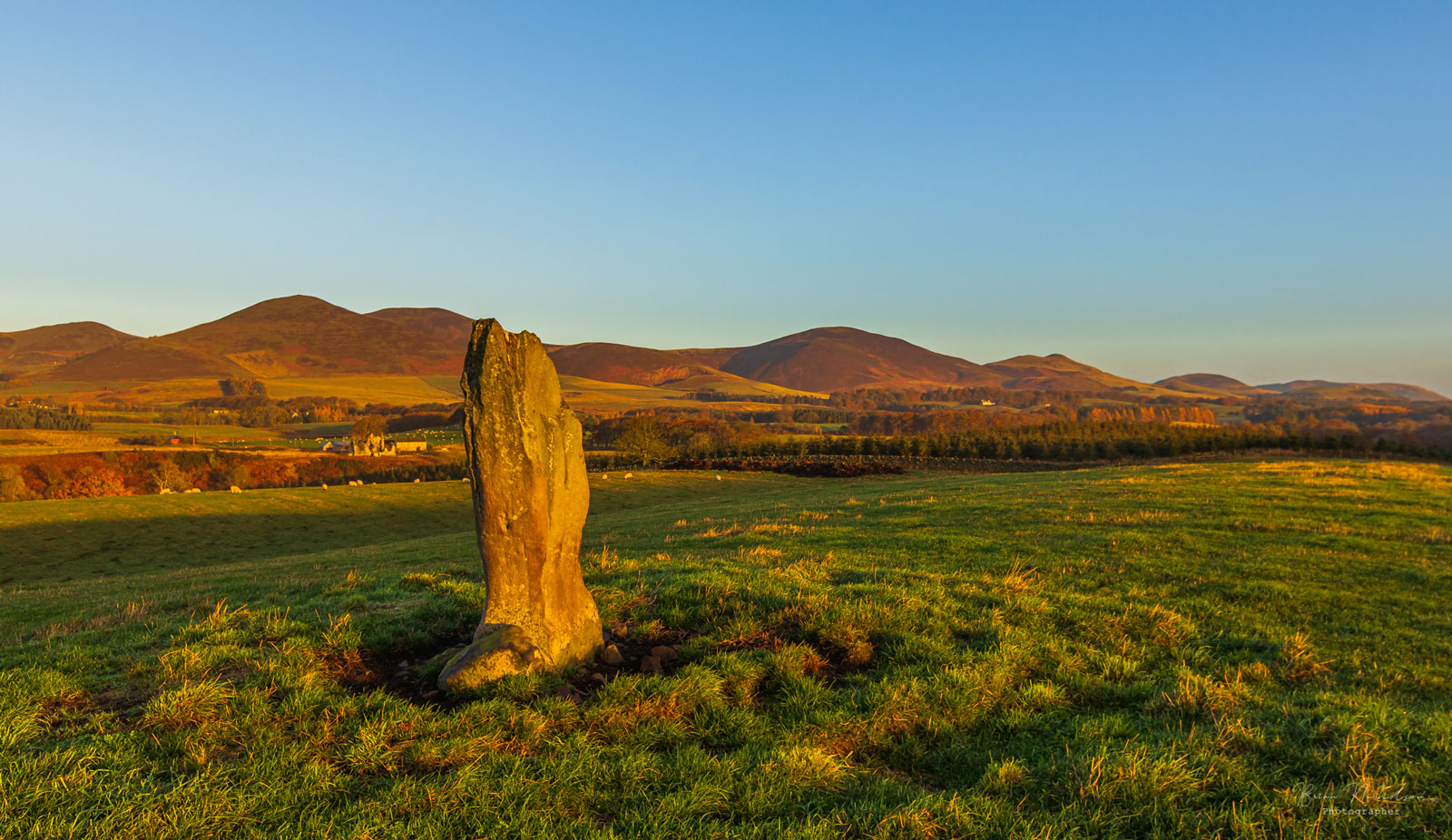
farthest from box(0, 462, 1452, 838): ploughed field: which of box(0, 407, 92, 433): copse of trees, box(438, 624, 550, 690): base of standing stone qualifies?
box(0, 407, 92, 433): copse of trees

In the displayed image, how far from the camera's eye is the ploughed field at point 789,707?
484 cm

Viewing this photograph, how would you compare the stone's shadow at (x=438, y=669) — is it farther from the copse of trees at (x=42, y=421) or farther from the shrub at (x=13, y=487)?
the copse of trees at (x=42, y=421)

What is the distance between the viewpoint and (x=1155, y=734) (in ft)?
20.2

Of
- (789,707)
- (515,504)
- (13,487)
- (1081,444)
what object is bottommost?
(13,487)

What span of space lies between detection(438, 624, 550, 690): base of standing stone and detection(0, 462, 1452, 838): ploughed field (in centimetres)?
24

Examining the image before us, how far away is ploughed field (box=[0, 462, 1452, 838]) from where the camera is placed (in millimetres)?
4836

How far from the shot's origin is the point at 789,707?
6723 mm

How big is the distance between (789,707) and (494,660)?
331 cm

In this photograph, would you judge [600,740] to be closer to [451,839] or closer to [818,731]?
[451,839]

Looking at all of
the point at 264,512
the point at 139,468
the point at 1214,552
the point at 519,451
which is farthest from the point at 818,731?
the point at 139,468

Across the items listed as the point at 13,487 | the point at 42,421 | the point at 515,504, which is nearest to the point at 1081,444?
the point at 515,504

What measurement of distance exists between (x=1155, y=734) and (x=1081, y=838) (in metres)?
2.15

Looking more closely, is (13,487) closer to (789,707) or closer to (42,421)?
(789,707)

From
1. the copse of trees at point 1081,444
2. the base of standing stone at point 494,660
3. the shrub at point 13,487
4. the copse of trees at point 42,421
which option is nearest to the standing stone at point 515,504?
the base of standing stone at point 494,660
